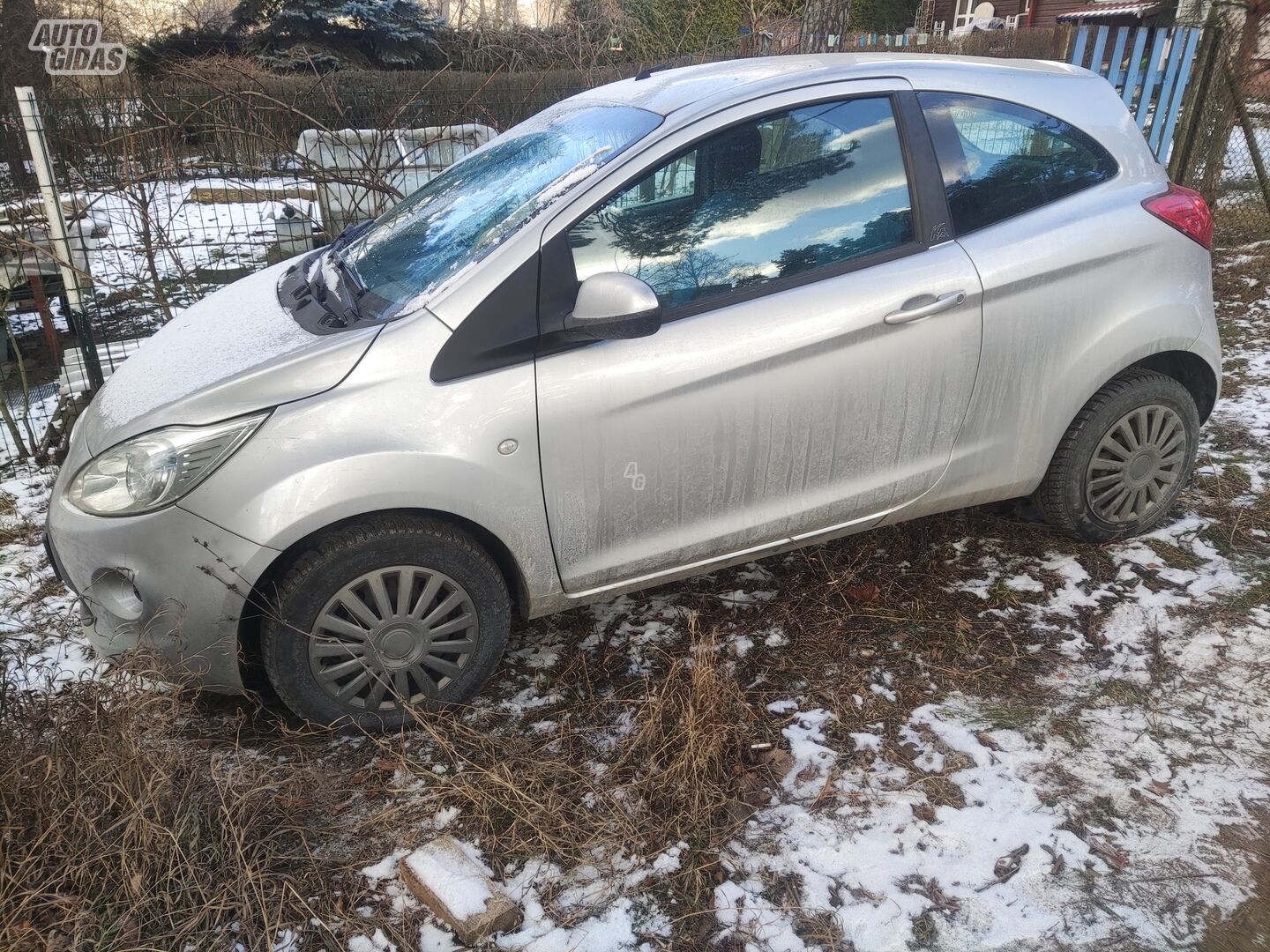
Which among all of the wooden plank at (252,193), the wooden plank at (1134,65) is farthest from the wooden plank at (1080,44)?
the wooden plank at (252,193)

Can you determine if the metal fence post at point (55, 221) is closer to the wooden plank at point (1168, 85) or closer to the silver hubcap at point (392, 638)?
the silver hubcap at point (392, 638)

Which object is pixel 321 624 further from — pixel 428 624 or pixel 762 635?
pixel 762 635

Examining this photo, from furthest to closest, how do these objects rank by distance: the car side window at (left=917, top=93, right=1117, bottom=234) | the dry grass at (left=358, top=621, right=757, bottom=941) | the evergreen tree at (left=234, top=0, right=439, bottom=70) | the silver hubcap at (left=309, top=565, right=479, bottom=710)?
the evergreen tree at (left=234, top=0, right=439, bottom=70), the car side window at (left=917, top=93, right=1117, bottom=234), the silver hubcap at (left=309, top=565, right=479, bottom=710), the dry grass at (left=358, top=621, right=757, bottom=941)

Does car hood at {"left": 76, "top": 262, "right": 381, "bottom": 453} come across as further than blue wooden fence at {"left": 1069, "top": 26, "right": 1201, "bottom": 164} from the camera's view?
No

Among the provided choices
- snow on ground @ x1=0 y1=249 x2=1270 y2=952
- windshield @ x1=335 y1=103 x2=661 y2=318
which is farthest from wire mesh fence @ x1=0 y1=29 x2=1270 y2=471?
windshield @ x1=335 y1=103 x2=661 y2=318

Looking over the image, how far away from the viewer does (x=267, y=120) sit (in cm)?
618

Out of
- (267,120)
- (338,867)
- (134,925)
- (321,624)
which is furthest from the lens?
(267,120)

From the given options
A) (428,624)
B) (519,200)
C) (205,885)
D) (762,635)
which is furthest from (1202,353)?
Answer: (205,885)

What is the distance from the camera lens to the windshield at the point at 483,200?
2691mm

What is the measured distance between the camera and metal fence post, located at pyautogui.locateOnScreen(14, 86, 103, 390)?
16.4 ft

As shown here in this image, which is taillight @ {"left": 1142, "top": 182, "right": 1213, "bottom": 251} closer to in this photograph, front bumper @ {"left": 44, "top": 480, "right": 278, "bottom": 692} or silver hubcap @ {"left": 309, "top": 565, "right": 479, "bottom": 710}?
silver hubcap @ {"left": 309, "top": 565, "right": 479, "bottom": 710}

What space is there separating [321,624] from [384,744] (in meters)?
0.42

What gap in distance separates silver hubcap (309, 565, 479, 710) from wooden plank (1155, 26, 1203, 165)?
751 centimetres

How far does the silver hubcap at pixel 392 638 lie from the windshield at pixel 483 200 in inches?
31.3
